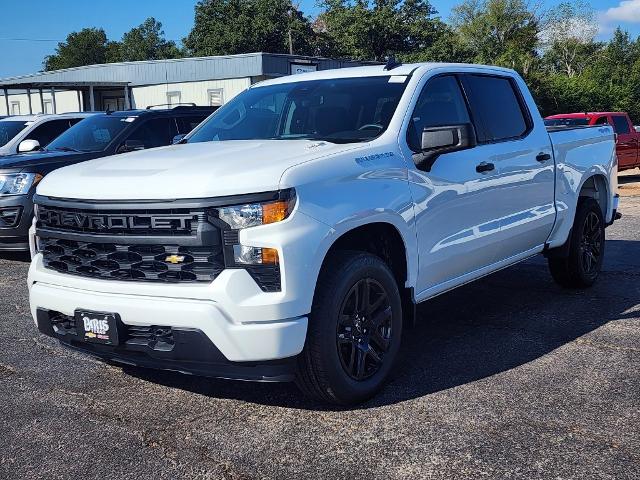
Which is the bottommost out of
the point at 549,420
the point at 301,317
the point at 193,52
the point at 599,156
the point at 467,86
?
the point at 549,420

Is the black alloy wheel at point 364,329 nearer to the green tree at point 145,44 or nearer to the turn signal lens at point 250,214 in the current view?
the turn signal lens at point 250,214

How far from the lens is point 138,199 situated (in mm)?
3566

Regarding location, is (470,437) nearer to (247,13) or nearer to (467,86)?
(467,86)

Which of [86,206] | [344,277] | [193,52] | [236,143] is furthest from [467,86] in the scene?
[193,52]

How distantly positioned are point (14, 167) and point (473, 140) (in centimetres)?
563

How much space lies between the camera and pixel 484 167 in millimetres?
4938

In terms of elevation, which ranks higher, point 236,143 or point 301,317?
point 236,143

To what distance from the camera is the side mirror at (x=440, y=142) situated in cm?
426

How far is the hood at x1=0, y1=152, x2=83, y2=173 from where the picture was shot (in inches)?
322

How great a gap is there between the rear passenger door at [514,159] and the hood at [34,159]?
5.11m

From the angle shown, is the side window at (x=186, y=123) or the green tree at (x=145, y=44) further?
the green tree at (x=145, y=44)

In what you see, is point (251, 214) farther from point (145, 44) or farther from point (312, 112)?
point (145, 44)

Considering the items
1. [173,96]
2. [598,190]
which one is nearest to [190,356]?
[598,190]

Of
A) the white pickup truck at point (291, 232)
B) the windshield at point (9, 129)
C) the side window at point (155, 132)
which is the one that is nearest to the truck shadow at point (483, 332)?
the white pickup truck at point (291, 232)
